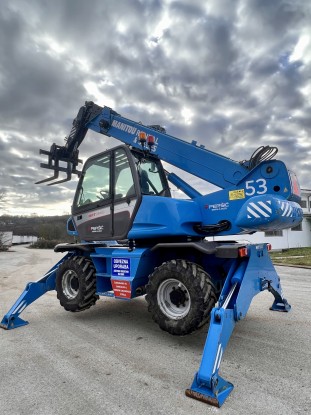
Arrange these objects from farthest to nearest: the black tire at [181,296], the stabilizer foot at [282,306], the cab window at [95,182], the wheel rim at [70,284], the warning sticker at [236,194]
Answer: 1. the stabilizer foot at [282,306]
2. the wheel rim at [70,284]
3. the cab window at [95,182]
4. the warning sticker at [236,194]
5. the black tire at [181,296]

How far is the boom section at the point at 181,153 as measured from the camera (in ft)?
15.1

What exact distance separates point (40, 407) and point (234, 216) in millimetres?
3211

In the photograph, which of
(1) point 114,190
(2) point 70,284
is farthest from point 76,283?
(1) point 114,190

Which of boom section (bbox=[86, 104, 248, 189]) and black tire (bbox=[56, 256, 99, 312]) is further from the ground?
boom section (bbox=[86, 104, 248, 189])

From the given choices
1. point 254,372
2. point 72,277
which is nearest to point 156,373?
point 254,372

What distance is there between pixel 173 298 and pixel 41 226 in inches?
2552

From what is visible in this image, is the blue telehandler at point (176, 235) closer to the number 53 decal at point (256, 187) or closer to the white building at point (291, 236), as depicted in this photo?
the number 53 decal at point (256, 187)

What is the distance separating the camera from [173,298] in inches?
158

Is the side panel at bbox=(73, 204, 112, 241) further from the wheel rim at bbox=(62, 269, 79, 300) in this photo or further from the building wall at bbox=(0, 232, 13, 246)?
the building wall at bbox=(0, 232, 13, 246)

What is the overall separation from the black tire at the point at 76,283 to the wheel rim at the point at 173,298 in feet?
5.01

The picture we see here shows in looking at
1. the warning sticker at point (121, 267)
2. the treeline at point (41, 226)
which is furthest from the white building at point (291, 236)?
the warning sticker at point (121, 267)

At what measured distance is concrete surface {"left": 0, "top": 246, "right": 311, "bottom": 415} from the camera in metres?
2.58

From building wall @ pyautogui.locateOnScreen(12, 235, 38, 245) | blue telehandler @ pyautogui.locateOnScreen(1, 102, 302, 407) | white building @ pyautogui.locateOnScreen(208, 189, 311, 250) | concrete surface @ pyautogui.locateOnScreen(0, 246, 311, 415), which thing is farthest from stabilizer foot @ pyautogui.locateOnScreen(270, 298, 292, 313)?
building wall @ pyautogui.locateOnScreen(12, 235, 38, 245)

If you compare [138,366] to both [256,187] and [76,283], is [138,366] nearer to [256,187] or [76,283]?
[76,283]
